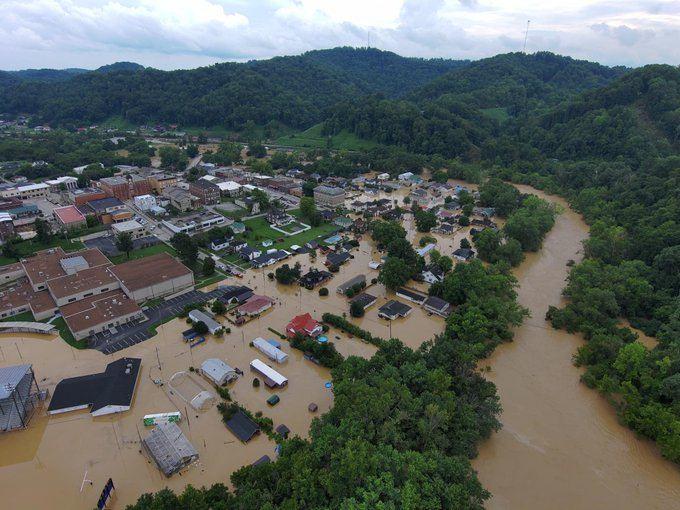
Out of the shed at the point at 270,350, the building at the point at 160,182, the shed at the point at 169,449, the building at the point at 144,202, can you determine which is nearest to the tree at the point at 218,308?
the shed at the point at 270,350

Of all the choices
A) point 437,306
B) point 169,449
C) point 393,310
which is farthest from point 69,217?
point 437,306

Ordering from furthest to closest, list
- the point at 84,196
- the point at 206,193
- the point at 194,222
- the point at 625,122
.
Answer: the point at 625,122
the point at 206,193
the point at 84,196
the point at 194,222

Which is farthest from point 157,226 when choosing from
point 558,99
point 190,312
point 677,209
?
point 558,99

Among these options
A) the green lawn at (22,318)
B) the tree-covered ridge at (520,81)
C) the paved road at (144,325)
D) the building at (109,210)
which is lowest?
the green lawn at (22,318)

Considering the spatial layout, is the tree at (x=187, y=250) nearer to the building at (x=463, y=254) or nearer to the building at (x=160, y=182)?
the building at (x=463, y=254)

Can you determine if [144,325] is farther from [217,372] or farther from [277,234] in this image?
[277,234]

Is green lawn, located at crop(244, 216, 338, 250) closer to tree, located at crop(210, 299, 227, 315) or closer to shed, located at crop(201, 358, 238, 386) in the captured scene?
tree, located at crop(210, 299, 227, 315)

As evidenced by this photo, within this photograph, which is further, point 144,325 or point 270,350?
point 144,325
